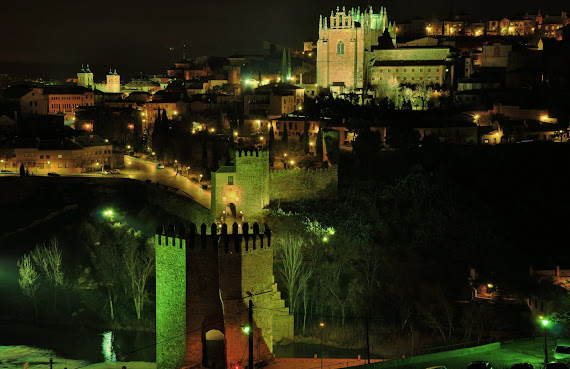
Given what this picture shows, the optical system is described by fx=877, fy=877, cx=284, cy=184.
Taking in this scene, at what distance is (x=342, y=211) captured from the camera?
36.3 m

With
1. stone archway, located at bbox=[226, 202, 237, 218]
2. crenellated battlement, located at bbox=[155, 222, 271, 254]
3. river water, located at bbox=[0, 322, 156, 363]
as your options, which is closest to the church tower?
stone archway, located at bbox=[226, 202, 237, 218]

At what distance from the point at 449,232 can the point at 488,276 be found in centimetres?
410

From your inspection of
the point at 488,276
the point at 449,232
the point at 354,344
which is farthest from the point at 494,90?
the point at 354,344

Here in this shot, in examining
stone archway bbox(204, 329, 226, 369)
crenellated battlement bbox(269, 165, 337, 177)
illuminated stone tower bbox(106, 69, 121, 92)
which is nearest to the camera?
stone archway bbox(204, 329, 226, 369)

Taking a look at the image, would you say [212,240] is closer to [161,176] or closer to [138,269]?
[138,269]

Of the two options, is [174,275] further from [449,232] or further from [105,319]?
[449,232]

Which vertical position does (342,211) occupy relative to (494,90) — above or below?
below

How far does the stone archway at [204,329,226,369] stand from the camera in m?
21.0

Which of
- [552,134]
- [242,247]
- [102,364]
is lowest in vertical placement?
[102,364]

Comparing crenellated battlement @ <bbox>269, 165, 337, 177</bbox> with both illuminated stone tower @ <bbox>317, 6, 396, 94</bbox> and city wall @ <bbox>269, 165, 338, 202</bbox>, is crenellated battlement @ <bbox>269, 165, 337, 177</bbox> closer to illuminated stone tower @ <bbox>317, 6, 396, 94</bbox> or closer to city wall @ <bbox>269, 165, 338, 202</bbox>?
city wall @ <bbox>269, 165, 338, 202</bbox>

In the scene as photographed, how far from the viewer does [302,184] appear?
36.5 meters

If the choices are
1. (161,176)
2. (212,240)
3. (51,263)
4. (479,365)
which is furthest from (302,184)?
(479,365)

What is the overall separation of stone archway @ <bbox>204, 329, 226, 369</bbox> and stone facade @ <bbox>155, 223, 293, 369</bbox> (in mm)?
24

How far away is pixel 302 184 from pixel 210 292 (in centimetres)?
1637
